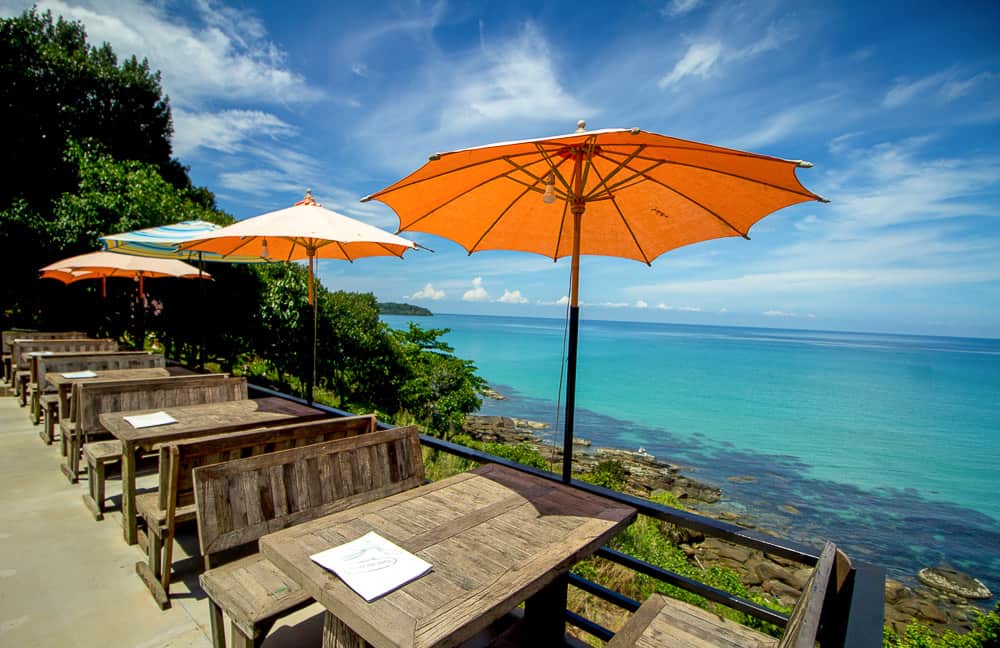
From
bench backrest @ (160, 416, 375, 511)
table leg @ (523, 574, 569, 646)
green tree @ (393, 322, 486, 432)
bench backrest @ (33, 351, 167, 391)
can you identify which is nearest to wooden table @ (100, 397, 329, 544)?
bench backrest @ (160, 416, 375, 511)

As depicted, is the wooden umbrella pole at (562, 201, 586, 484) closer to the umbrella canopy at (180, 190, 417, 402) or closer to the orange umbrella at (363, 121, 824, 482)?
the orange umbrella at (363, 121, 824, 482)

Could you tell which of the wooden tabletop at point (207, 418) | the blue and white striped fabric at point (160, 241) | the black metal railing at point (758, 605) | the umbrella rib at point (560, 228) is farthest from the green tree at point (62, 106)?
the black metal railing at point (758, 605)

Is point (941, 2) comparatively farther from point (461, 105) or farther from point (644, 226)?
point (644, 226)

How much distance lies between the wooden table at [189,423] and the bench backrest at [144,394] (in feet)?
0.92

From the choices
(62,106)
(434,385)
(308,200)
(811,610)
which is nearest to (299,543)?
(811,610)

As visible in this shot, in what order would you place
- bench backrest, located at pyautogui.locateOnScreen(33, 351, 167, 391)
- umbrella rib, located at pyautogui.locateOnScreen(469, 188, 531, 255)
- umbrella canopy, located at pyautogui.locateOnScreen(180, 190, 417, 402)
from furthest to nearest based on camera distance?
bench backrest, located at pyautogui.locateOnScreen(33, 351, 167, 391), umbrella canopy, located at pyautogui.locateOnScreen(180, 190, 417, 402), umbrella rib, located at pyautogui.locateOnScreen(469, 188, 531, 255)

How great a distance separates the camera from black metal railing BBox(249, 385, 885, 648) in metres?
1.23

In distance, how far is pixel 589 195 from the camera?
2469 millimetres

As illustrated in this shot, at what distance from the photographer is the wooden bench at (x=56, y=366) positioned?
208 inches

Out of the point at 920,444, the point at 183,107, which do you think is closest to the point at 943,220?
the point at 920,444

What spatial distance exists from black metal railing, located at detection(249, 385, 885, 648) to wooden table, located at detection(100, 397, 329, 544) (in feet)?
6.15

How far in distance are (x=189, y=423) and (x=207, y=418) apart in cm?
20

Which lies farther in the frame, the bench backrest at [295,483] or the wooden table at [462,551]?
the bench backrest at [295,483]

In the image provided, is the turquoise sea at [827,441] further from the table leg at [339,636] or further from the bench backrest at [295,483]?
the table leg at [339,636]
